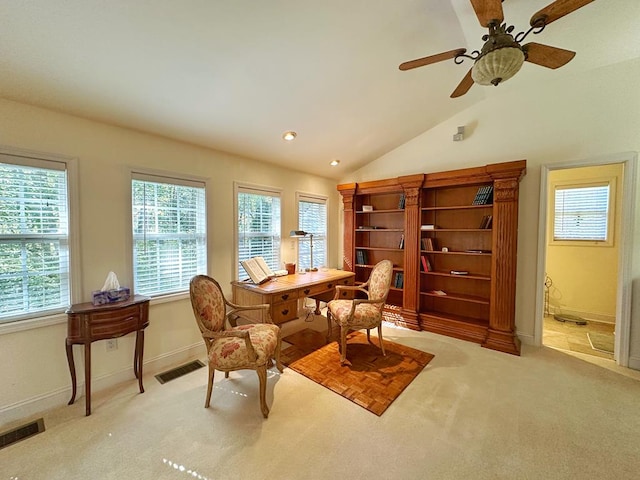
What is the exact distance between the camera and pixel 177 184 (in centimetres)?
282

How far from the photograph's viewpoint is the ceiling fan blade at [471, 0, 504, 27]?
4.58ft

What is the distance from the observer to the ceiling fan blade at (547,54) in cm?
161

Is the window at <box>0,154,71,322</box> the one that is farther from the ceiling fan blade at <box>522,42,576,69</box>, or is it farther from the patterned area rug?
the ceiling fan blade at <box>522,42,576,69</box>

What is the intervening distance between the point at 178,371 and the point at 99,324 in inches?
36.9

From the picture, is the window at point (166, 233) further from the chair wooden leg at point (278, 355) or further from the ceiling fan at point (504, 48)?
the ceiling fan at point (504, 48)

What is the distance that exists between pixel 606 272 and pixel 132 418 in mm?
6057

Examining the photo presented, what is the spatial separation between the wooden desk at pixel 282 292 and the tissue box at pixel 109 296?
3.50 ft

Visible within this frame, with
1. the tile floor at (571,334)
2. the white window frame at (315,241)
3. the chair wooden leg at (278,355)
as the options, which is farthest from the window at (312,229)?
the tile floor at (571,334)

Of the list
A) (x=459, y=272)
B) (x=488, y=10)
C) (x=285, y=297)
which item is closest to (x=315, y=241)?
(x=285, y=297)

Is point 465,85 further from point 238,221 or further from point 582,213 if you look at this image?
point 582,213

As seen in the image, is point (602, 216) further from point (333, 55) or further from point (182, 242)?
point (182, 242)

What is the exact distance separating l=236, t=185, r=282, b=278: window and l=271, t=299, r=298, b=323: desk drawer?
2.77ft

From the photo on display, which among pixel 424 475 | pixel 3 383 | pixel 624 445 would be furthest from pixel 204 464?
pixel 624 445

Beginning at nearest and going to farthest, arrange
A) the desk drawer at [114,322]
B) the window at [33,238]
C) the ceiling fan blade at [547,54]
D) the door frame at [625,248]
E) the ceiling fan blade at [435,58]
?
the ceiling fan blade at [547,54] < the ceiling fan blade at [435,58] < the window at [33,238] < the desk drawer at [114,322] < the door frame at [625,248]
